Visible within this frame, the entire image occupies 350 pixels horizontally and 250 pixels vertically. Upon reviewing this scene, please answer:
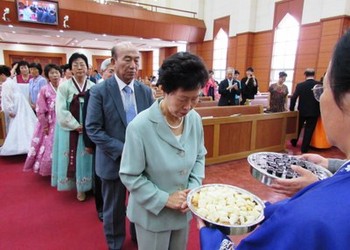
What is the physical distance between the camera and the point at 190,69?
1025 millimetres

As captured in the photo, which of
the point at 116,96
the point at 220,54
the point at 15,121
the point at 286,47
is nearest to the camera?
the point at 116,96

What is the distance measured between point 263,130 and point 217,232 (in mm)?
3905

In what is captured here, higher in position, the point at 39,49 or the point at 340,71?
the point at 39,49

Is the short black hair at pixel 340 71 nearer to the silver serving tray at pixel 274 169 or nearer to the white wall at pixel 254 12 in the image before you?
the silver serving tray at pixel 274 169

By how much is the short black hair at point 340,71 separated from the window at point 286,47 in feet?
28.2

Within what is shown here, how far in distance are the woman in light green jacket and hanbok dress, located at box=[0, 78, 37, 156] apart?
3.34m

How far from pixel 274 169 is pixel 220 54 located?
10.5 meters

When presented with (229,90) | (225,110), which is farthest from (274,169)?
(229,90)

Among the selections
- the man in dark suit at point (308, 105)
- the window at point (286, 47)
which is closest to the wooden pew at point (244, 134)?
the man in dark suit at point (308, 105)

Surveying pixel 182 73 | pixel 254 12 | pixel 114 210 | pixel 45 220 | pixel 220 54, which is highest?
pixel 254 12

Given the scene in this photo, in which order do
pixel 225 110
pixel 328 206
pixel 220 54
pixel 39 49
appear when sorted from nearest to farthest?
pixel 328 206 → pixel 225 110 → pixel 220 54 → pixel 39 49

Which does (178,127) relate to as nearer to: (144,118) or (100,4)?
(144,118)

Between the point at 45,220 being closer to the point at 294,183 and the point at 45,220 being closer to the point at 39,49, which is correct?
the point at 294,183

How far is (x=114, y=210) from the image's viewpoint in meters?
1.77
